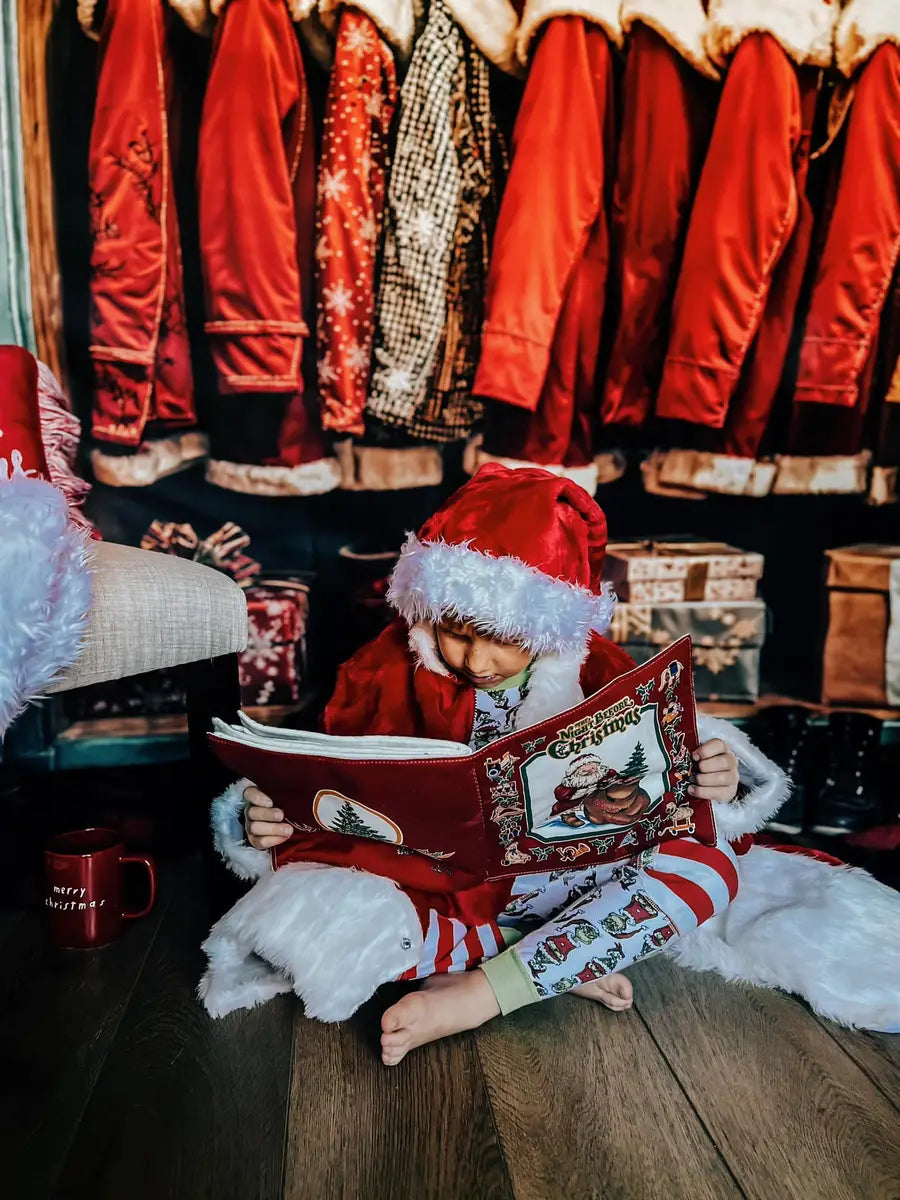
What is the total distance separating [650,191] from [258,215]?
1.99ft

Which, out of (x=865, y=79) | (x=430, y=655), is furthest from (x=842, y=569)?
(x=430, y=655)

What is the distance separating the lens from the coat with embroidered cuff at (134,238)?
4.22ft

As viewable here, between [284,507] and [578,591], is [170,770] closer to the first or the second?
[284,507]

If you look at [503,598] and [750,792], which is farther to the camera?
[750,792]

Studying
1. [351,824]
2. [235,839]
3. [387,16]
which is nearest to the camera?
[351,824]

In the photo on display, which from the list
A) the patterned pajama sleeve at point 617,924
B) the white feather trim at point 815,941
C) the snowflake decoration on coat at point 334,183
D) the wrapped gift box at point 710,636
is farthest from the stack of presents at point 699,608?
→ the snowflake decoration on coat at point 334,183

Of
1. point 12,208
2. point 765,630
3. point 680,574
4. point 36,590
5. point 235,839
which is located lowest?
point 235,839

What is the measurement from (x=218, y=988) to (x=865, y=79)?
1566mm

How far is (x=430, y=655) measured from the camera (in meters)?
1.01

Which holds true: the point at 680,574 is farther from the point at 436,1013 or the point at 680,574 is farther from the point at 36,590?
the point at 36,590

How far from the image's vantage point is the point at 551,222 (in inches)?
52.1

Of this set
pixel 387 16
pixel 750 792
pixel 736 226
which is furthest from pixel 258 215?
pixel 750 792

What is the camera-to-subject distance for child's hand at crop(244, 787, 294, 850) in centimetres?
95

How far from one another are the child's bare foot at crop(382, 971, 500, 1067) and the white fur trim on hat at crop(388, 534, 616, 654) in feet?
1.16
